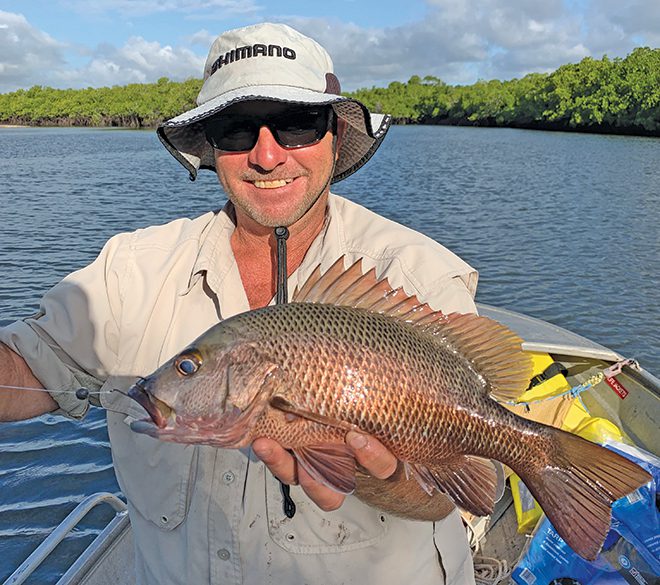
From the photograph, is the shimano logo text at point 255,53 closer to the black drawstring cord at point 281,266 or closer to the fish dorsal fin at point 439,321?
the black drawstring cord at point 281,266

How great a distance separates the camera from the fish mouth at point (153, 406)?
A: 1997mm

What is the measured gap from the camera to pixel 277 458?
1999mm

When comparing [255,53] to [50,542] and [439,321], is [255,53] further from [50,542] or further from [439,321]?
[50,542]

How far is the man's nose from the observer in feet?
8.39

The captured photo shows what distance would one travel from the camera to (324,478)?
1.97 meters

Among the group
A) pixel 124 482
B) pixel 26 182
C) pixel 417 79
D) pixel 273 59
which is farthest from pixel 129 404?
pixel 417 79

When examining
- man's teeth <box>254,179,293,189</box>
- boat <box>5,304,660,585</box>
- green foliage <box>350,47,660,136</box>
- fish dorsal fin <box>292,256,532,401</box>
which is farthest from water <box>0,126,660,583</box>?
green foliage <box>350,47,660,136</box>

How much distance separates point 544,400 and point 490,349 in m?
2.65

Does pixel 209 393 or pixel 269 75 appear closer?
pixel 209 393

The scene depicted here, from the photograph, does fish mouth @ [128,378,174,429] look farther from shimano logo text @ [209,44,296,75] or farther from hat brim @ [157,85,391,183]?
shimano logo text @ [209,44,296,75]

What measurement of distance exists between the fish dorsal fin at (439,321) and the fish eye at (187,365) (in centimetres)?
42

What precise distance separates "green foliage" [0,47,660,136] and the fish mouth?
77.5 m

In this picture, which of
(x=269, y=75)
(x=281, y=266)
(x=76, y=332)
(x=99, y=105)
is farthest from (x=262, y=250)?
(x=99, y=105)

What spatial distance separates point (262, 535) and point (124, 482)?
63 centimetres
